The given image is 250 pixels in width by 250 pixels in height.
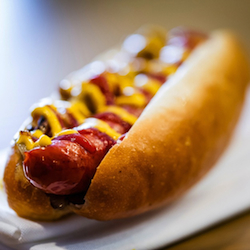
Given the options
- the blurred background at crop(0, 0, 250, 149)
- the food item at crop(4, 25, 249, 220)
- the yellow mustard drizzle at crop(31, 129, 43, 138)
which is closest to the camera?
the food item at crop(4, 25, 249, 220)

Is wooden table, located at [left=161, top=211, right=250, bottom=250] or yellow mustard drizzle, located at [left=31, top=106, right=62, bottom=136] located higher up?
yellow mustard drizzle, located at [left=31, top=106, right=62, bottom=136]

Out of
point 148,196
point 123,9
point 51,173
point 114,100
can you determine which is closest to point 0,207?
point 51,173

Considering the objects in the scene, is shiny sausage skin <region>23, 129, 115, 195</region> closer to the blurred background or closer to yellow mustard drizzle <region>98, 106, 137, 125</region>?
yellow mustard drizzle <region>98, 106, 137, 125</region>

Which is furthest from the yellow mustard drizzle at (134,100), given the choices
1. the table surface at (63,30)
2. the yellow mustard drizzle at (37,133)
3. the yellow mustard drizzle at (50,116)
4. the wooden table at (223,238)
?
the table surface at (63,30)

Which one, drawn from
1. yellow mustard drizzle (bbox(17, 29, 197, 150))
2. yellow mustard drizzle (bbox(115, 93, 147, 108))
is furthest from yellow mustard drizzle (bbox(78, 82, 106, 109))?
yellow mustard drizzle (bbox(115, 93, 147, 108))

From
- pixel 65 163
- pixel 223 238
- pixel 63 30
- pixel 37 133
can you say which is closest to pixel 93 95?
pixel 37 133

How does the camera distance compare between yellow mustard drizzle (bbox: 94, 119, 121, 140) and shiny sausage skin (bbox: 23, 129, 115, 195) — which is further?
yellow mustard drizzle (bbox: 94, 119, 121, 140)

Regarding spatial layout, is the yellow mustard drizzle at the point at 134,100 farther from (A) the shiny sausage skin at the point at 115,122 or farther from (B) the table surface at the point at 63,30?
(B) the table surface at the point at 63,30
